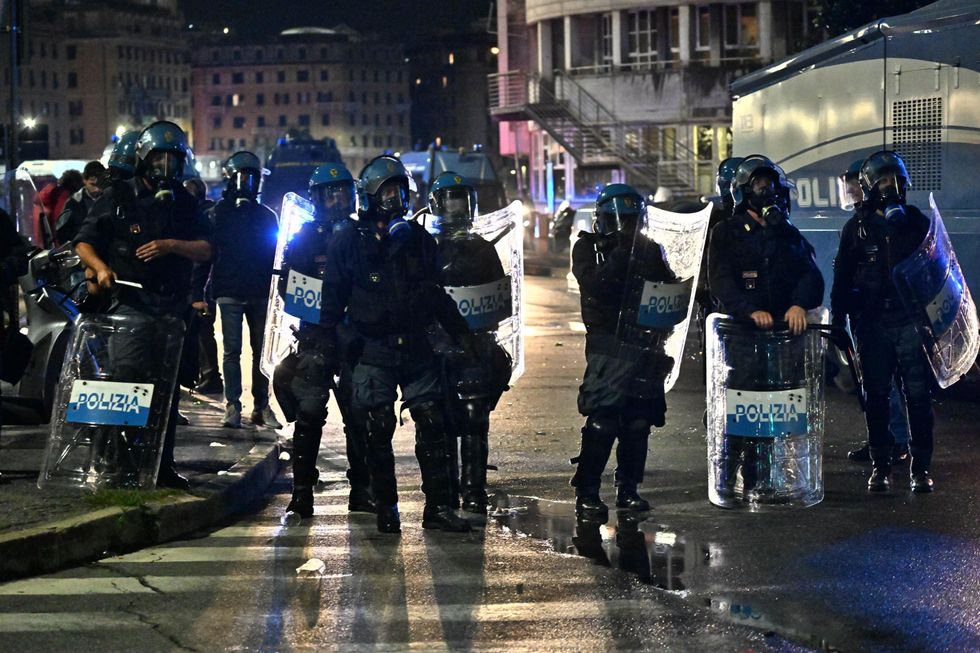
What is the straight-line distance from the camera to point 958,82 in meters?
13.4

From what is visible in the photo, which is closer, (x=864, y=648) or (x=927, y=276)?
(x=864, y=648)

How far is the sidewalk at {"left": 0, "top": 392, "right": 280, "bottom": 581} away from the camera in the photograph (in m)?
7.43

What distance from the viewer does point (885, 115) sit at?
1425 centimetres

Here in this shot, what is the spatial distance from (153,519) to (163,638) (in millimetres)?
2031

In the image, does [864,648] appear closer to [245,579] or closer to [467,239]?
[245,579]

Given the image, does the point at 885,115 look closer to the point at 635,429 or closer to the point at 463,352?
the point at 635,429

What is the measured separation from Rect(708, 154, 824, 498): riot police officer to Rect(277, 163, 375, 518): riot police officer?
6.85 ft

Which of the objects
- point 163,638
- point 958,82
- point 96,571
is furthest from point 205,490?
point 958,82

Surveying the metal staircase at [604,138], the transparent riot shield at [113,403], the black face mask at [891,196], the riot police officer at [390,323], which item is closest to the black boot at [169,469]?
the transparent riot shield at [113,403]

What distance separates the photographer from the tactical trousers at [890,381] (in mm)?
9211

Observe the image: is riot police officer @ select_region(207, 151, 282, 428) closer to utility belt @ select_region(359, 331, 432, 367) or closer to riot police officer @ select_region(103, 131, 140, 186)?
riot police officer @ select_region(103, 131, 140, 186)

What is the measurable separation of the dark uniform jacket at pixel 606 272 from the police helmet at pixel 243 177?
3.91 metres

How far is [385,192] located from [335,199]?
495 millimetres

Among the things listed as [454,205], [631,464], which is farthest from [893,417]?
[454,205]
